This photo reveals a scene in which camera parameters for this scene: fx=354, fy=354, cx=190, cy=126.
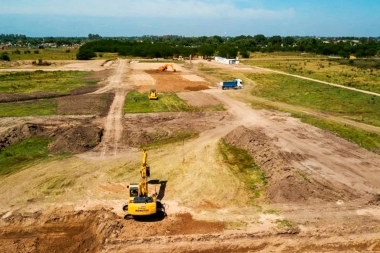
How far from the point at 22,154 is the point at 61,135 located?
3.61 meters

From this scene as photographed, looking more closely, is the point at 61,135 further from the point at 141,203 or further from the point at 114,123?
the point at 141,203

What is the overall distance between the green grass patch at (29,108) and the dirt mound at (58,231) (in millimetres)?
23416

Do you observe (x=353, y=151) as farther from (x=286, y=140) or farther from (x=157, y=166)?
(x=157, y=166)

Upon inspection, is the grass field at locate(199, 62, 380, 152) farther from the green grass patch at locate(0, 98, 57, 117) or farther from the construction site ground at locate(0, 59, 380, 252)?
the green grass patch at locate(0, 98, 57, 117)

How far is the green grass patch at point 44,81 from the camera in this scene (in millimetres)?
55634

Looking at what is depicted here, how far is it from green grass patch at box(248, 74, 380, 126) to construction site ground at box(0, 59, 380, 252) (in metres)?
10.3

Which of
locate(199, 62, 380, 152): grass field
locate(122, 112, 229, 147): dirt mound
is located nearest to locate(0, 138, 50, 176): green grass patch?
locate(122, 112, 229, 147): dirt mound

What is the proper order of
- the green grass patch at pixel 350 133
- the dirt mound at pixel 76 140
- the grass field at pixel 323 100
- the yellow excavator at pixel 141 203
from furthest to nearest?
the grass field at pixel 323 100
the green grass patch at pixel 350 133
the dirt mound at pixel 76 140
the yellow excavator at pixel 141 203

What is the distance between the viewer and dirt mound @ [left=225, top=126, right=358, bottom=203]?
21.6 meters

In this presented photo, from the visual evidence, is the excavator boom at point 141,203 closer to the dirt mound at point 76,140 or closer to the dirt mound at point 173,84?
the dirt mound at point 76,140

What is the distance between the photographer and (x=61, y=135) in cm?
3109

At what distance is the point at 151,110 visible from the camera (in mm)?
43281

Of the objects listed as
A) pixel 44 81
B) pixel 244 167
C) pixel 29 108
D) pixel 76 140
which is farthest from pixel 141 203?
pixel 44 81

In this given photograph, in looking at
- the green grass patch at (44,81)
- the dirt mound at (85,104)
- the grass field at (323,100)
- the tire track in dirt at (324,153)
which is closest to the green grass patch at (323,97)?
the grass field at (323,100)
